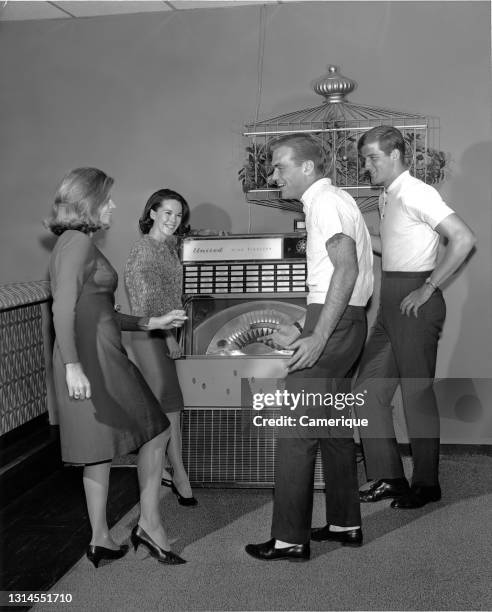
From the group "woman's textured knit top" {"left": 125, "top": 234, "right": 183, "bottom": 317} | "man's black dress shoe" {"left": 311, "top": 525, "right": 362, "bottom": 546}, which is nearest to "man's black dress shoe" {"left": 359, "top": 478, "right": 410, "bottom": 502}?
"man's black dress shoe" {"left": 311, "top": 525, "right": 362, "bottom": 546}

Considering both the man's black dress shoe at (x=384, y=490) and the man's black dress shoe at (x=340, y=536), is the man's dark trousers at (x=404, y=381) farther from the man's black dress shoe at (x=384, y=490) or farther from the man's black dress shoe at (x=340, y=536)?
the man's black dress shoe at (x=340, y=536)

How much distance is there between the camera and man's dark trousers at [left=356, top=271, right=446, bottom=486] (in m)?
3.62

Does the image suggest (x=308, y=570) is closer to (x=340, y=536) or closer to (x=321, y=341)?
(x=340, y=536)

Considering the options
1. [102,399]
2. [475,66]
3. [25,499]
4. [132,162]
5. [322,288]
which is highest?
[475,66]

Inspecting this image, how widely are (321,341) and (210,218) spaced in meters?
2.02

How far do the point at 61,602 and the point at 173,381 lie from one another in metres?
1.15

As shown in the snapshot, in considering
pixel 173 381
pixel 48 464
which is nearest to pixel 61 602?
pixel 173 381

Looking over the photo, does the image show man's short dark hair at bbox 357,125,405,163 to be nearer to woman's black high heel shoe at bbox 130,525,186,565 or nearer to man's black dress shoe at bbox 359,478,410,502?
man's black dress shoe at bbox 359,478,410,502

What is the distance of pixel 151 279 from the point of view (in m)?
3.43

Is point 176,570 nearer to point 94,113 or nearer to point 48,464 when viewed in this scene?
point 48,464

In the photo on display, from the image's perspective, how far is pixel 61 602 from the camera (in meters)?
2.57

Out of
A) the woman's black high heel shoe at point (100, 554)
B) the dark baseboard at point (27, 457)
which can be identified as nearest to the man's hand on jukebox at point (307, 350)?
the woman's black high heel shoe at point (100, 554)

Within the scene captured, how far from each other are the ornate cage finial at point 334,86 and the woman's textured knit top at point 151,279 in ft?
3.95

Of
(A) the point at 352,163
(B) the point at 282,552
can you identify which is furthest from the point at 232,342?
(B) the point at 282,552
